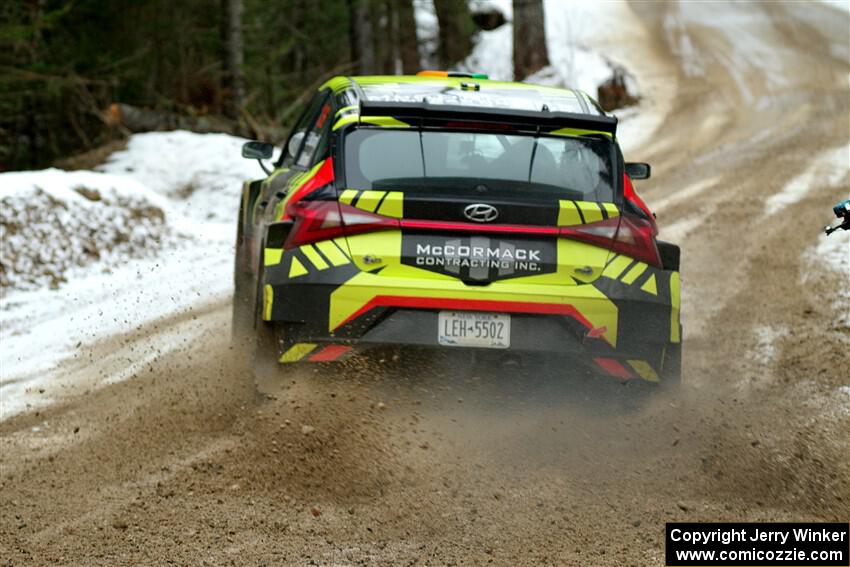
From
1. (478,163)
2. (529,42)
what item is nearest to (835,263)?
(478,163)

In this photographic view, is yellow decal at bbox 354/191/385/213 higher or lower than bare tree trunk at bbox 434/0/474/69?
higher

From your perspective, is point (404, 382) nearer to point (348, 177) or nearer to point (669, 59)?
point (348, 177)

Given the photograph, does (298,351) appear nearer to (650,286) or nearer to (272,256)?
(272,256)

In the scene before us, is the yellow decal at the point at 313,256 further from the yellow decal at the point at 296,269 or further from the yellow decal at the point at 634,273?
the yellow decal at the point at 634,273

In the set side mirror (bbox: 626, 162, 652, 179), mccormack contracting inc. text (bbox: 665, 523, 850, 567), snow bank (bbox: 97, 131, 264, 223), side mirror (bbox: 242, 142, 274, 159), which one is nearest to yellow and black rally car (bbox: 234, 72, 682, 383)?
side mirror (bbox: 626, 162, 652, 179)

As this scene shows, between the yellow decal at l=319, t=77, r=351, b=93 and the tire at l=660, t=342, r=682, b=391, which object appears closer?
the tire at l=660, t=342, r=682, b=391

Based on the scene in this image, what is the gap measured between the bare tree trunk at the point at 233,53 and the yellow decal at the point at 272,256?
13.1 m

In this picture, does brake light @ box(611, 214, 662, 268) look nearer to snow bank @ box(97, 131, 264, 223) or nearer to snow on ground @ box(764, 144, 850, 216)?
snow on ground @ box(764, 144, 850, 216)

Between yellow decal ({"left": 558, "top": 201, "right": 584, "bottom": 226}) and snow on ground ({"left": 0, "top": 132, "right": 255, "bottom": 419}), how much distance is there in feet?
11.3

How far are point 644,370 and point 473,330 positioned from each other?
2.94 ft

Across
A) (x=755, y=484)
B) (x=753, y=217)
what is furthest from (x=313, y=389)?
(x=753, y=217)

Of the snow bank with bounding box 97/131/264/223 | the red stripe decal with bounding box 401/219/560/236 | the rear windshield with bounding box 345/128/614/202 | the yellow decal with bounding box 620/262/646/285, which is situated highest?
the rear windshield with bounding box 345/128/614/202

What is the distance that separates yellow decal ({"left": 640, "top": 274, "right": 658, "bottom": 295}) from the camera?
18.9 feet

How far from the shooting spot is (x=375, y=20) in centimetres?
2866
